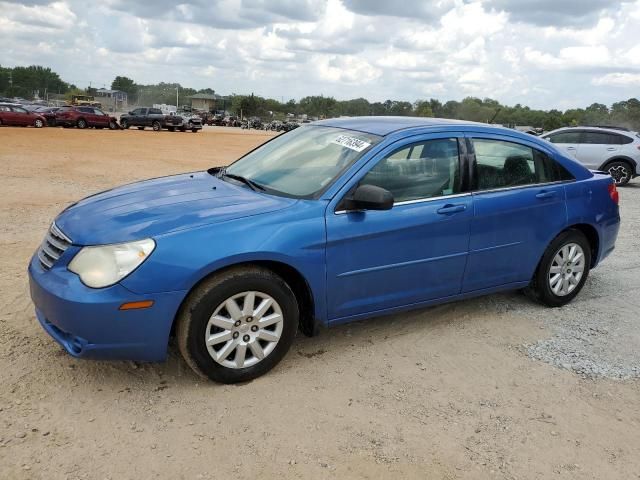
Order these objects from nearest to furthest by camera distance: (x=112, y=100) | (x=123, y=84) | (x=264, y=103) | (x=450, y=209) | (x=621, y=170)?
1. (x=450, y=209)
2. (x=621, y=170)
3. (x=112, y=100)
4. (x=264, y=103)
5. (x=123, y=84)

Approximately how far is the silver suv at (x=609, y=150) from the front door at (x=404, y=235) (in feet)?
38.1

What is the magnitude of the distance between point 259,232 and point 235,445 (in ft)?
3.94

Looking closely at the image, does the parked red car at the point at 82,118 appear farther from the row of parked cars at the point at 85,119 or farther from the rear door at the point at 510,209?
the rear door at the point at 510,209

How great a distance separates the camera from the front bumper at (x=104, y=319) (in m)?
3.19

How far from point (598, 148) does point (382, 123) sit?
12225mm

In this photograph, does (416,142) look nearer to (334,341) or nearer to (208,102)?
(334,341)

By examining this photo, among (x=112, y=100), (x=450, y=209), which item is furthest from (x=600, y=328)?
(x=112, y=100)

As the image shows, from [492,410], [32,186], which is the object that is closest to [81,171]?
[32,186]

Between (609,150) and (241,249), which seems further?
(609,150)

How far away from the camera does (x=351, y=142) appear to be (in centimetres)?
425

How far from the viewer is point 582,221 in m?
5.05

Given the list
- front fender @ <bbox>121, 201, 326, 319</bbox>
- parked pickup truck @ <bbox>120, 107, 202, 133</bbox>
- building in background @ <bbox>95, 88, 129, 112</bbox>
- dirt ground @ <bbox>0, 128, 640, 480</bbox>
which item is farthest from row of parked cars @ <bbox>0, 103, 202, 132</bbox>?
building in background @ <bbox>95, 88, 129, 112</bbox>

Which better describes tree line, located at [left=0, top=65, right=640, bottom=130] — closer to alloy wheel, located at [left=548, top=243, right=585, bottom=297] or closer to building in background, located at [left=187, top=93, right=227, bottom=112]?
building in background, located at [left=187, top=93, right=227, bottom=112]

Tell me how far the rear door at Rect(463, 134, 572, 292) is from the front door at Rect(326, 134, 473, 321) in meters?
0.17
